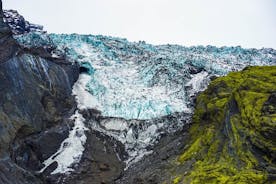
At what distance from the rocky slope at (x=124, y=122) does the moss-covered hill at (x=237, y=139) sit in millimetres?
63

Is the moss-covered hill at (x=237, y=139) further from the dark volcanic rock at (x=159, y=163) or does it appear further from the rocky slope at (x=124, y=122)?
the dark volcanic rock at (x=159, y=163)

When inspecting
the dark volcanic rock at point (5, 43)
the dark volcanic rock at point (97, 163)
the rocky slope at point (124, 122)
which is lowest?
the dark volcanic rock at point (97, 163)

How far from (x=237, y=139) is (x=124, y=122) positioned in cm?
1104

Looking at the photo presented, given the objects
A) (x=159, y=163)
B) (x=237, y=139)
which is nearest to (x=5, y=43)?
(x=159, y=163)

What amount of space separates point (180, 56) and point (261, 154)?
24.4 m

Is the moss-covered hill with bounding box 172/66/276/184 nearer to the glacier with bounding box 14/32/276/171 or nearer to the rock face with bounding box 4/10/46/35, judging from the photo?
the glacier with bounding box 14/32/276/171

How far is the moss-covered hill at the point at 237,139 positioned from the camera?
2088cm

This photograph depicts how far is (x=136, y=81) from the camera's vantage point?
38406mm

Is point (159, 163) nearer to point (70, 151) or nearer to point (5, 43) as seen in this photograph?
point (70, 151)

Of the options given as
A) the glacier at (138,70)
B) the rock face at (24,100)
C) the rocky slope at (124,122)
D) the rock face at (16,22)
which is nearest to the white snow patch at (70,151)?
the rocky slope at (124,122)

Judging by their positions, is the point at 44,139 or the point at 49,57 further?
the point at 49,57

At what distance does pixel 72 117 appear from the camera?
29.6 meters

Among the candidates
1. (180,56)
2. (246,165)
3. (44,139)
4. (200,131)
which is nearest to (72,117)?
(44,139)

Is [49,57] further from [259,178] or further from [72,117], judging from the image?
[259,178]
